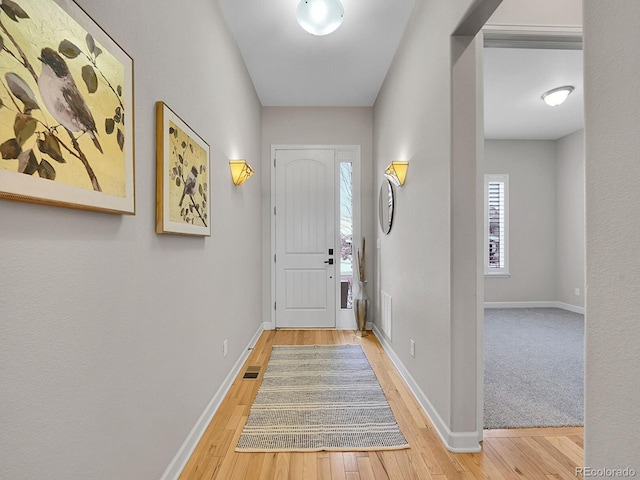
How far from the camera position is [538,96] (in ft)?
13.6

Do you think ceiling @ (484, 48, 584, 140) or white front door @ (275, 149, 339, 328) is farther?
white front door @ (275, 149, 339, 328)

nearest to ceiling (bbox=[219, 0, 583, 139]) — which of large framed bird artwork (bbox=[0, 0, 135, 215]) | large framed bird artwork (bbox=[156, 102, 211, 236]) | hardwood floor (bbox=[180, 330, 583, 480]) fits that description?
large framed bird artwork (bbox=[156, 102, 211, 236])

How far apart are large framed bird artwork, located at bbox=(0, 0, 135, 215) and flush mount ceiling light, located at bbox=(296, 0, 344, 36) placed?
1540 mm

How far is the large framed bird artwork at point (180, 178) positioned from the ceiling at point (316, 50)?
4.51 ft

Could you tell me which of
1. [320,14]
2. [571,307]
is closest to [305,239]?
[320,14]

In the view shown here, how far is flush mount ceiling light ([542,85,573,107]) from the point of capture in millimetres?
3883

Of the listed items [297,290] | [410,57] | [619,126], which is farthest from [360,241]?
[619,126]

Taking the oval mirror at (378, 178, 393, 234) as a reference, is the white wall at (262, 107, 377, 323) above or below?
above

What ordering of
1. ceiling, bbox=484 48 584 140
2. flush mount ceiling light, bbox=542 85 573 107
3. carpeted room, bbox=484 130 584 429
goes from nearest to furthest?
1. ceiling, bbox=484 48 584 140
2. flush mount ceiling light, bbox=542 85 573 107
3. carpeted room, bbox=484 130 584 429

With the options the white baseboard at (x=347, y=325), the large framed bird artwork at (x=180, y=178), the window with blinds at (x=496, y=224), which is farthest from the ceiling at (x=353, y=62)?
the white baseboard at (x=347, y=325)

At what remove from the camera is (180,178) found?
173 centimetres

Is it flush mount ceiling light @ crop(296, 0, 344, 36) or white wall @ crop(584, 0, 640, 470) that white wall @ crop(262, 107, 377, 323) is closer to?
flush mount ceiling light @ crop(296, 0, 344, 36)

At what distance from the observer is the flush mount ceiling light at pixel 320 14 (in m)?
2.25

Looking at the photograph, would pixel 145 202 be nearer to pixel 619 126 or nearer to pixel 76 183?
pixel 76 183
